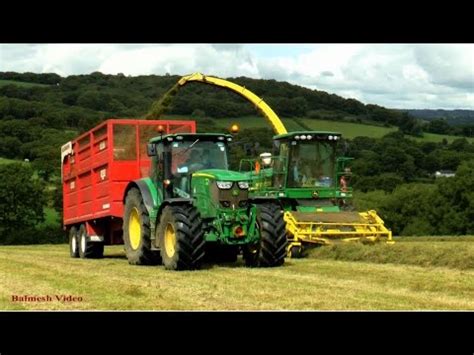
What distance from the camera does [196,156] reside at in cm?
1366

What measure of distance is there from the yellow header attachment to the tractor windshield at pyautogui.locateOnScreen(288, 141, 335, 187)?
571 centimetres

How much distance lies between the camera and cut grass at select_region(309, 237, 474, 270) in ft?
41.9

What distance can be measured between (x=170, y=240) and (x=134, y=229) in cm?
252

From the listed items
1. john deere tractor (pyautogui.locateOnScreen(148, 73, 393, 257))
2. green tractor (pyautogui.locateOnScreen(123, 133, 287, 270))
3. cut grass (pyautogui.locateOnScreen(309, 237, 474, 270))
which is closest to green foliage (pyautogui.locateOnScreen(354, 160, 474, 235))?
john deere tractor (pyautogui.locateOnScreen(148, 73, 393, 257))

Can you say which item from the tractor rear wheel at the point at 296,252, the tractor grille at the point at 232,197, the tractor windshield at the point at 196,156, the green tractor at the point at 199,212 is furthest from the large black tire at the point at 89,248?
the tractor grille at the point at 232,197

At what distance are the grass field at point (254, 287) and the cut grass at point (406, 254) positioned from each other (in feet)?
0.38

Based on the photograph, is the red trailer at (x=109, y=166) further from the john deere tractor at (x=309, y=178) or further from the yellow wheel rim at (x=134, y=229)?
the john deere tractor at (x=309, y=178)

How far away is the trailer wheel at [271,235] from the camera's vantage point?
12672 mm

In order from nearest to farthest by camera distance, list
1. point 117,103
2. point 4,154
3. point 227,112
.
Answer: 1. point 117,103
2. point 227,112
3. point 4,154

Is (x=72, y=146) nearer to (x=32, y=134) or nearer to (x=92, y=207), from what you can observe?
(x=92, y=207)

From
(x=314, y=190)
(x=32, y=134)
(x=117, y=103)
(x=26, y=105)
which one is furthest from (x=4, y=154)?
(x=314, y=190)

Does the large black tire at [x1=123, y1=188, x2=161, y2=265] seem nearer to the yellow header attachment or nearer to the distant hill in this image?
the distant hill
